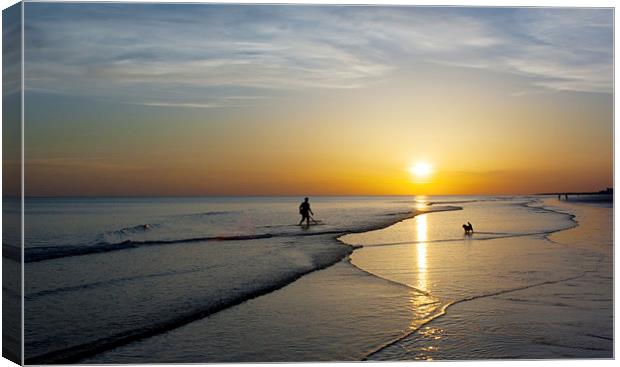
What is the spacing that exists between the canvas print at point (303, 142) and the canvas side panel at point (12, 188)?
19 millimetres

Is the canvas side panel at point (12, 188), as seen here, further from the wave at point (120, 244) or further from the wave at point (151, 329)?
the wave at point (120, 244)

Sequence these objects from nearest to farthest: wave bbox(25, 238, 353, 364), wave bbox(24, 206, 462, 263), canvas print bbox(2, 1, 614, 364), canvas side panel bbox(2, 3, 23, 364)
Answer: wave bbox(25, 238, 353, 364), canvas side panel bbox(2, 3, 23, 364), canvas print bbox(2, 1, 614, 364), wave bbox(24, 206, 462, 263)

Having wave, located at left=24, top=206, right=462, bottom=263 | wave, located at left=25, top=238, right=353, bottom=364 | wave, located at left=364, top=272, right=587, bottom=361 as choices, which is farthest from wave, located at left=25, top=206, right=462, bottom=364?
wave, located at left=364, top=272, right=587, bottom=361

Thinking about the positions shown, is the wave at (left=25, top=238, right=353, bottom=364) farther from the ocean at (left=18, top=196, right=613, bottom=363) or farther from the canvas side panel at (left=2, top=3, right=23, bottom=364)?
the canvas side panel at (left=2, top=3, right=23, bottom=364)

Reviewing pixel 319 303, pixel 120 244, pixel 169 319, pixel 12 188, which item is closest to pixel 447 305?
pixel 319 303

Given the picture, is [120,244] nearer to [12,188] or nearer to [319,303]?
[319,303]

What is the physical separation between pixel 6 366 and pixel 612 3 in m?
6.50

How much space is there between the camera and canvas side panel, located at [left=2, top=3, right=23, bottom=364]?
551 centimetres

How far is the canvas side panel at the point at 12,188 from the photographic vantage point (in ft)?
18.1

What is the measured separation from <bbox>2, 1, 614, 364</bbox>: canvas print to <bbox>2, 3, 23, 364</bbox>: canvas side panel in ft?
0.06

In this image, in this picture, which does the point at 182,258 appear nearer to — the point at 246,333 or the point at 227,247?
the point at 227,247

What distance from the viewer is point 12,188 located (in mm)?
5578

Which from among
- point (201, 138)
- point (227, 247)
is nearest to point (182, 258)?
point (227, 247)

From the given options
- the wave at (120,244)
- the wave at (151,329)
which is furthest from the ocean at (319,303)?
the wave at (120,244)
